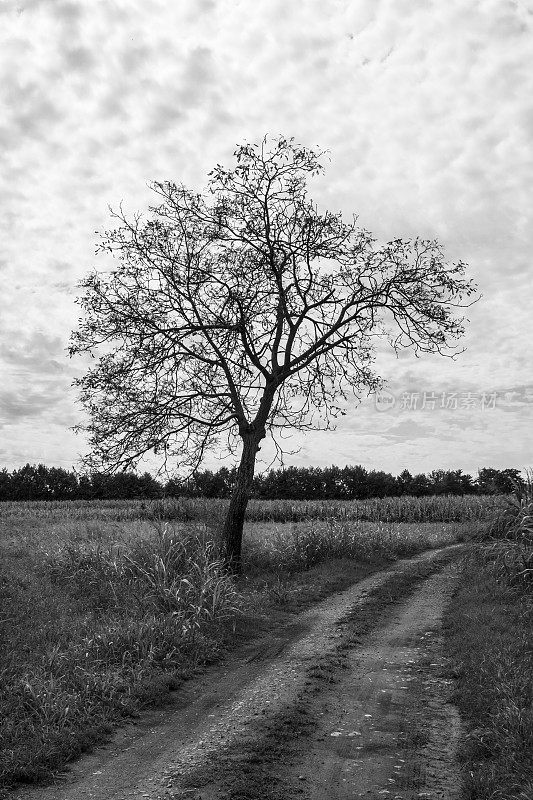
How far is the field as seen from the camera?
8047 millimetres

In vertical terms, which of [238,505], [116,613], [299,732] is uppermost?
[238,505]

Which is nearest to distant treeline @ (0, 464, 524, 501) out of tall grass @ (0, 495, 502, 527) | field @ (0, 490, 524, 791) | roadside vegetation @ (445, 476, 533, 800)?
tall grass @ (0, 495, 502, 527)

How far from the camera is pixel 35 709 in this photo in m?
8.06

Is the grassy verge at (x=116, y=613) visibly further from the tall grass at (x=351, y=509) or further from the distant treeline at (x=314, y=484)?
the distant treeline at (x=314, y=484)

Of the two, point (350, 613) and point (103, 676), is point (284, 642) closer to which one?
point (350, 613)

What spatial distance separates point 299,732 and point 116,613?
6053 mm

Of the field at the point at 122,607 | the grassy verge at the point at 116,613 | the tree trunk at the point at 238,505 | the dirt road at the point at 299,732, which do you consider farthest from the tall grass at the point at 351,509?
the dirt road at the point at 299,732

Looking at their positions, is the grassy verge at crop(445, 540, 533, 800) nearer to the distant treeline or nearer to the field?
the field

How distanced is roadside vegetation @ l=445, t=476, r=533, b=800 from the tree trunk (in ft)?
20.0

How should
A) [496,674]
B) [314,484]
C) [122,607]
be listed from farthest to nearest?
[314,484], [122,607], [496,674]

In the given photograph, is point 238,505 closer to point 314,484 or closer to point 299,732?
point 299,732

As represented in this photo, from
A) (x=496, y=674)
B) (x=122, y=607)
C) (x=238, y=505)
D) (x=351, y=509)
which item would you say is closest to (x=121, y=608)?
(x=122, y=607)

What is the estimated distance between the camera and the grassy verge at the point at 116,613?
26.1ft

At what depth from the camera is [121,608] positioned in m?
12.7
